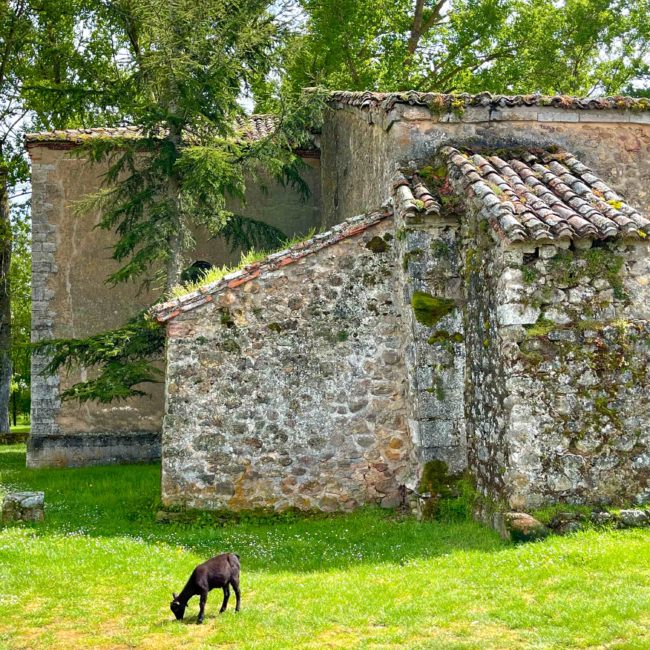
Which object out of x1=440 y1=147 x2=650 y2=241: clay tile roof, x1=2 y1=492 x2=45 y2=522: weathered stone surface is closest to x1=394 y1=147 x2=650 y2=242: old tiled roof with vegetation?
x1=440 y1=147 x2=650 y2=241: clay tile roof

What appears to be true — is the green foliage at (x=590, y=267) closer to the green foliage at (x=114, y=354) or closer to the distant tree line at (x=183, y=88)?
the distant tree line at (x=183, y=88)

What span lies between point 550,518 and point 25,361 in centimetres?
2695

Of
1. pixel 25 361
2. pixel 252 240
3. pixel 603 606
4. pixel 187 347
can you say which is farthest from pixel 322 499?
pixel 25 361

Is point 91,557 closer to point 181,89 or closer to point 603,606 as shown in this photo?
point 603,606

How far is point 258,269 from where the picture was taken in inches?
421

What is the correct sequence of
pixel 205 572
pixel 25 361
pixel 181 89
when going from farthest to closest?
pixel 25 361 < pixel 181 89 < pixel 205 572

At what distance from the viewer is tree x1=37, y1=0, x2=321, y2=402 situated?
13.6 meters

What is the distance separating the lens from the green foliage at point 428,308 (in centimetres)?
1016

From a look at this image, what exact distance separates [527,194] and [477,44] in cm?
1688

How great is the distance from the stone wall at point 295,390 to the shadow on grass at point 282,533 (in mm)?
386

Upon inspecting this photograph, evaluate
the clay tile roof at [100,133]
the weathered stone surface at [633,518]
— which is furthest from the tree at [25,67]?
the weathered stone surface at [633,518]

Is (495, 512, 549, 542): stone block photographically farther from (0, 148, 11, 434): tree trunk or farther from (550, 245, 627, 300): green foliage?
(0, 148, 11, 434): tree trunk

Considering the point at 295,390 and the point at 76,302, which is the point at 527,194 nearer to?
the point at 295,390

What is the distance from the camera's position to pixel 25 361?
31438 mm
